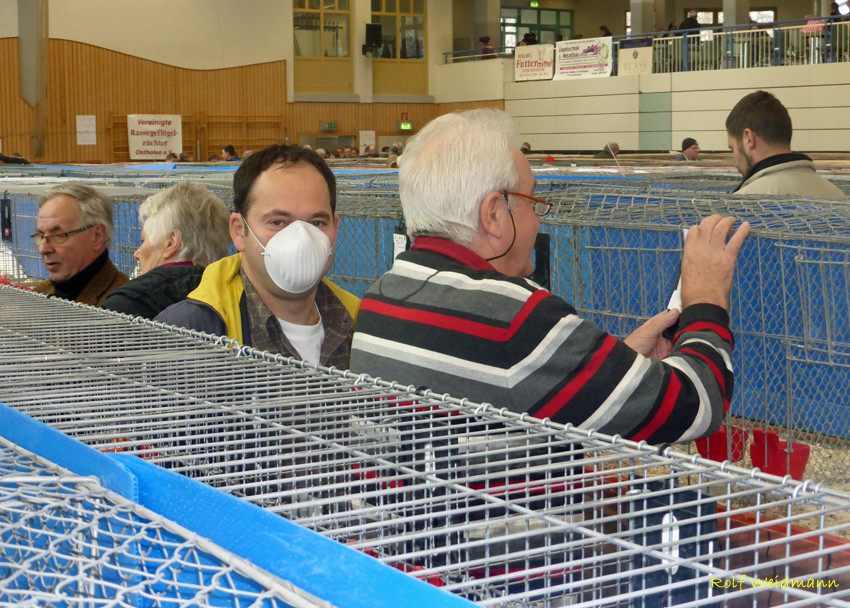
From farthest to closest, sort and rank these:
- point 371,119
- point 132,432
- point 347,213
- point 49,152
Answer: point 371,119
point 49,152
point 347,213
point 132,432

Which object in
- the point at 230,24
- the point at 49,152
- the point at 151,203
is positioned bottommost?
the point at 151,203

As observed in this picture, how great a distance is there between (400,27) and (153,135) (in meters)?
7.45

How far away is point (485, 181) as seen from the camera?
1.92m

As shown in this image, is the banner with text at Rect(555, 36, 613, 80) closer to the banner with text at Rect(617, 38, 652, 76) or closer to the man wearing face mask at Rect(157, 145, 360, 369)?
the banner with text at Rect(617, 38, 652, 76)

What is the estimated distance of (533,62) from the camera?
23625 millimetres

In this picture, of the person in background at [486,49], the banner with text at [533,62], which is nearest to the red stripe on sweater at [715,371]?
the banner with text at [533,62]

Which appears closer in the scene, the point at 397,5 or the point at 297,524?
the point at 297,524

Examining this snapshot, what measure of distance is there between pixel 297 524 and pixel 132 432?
1.35 feet

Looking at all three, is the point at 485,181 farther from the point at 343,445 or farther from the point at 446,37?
the point at 446,37

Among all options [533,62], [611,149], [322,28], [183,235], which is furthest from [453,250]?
[322,28]

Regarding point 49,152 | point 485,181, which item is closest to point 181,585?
point 485,181

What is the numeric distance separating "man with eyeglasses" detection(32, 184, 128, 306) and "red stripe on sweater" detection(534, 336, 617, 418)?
8.96ft

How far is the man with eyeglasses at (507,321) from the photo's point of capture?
1.62 m

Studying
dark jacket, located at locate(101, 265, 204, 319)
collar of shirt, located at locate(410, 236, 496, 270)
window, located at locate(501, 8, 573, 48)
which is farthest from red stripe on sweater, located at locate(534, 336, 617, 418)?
window, located at locate(501, 8, 573, 48)
